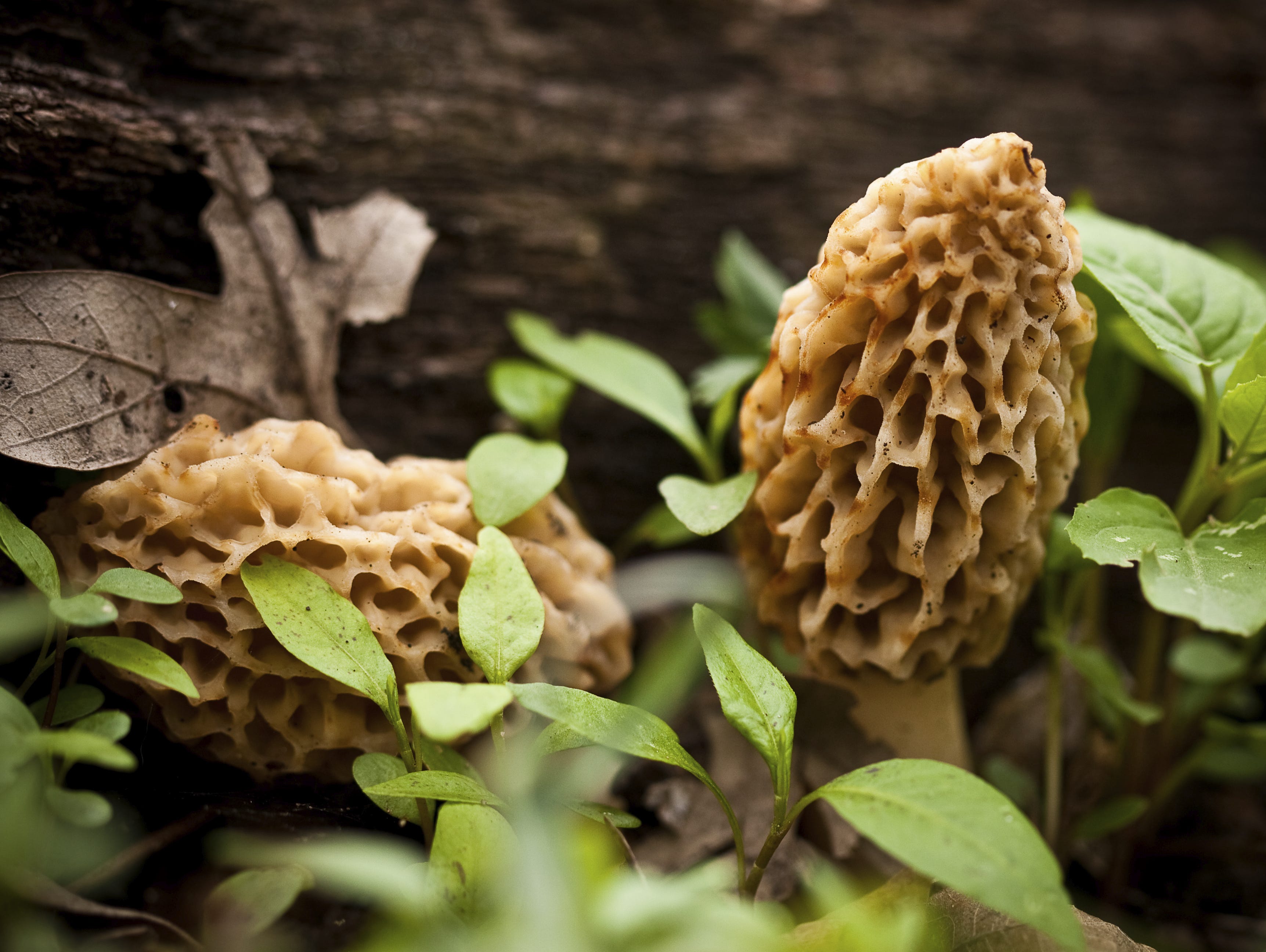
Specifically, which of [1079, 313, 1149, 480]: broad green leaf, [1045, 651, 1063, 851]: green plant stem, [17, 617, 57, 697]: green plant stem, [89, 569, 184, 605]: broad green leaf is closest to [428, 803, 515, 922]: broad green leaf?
[89, 569, 184, 605]: broad green leaf

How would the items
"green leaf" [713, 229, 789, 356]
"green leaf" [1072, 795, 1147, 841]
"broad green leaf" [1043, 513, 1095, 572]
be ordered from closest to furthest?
"broad green leaf" [1043, 513, 1095, 572], "green leaf" [1072, 795, 1147, 841], "green leaf" [713, 229, 789, 356]

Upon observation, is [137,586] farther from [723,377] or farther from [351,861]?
[723,377]

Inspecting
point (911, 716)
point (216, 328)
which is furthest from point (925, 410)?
point (216, 328)

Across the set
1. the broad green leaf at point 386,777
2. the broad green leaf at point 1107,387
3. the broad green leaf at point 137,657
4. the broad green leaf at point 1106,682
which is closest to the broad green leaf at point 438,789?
the broad green leaf at point 386,777

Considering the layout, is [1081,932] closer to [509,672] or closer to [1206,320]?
[509,672]

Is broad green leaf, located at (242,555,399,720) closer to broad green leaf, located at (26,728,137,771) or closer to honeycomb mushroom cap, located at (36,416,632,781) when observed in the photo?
honeycomb mushroom cap, located at (36,416,632,781)

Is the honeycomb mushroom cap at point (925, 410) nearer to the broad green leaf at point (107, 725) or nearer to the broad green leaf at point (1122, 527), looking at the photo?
the broad green leaf at point (1122, 527)

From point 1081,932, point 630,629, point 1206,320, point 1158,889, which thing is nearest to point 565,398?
point 630,629
